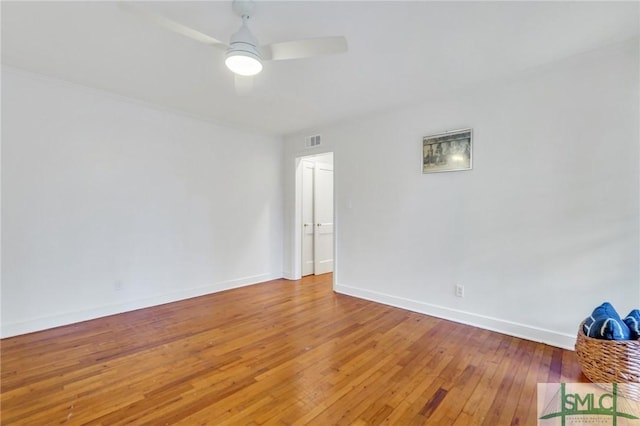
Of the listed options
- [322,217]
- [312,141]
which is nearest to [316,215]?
[322,217]

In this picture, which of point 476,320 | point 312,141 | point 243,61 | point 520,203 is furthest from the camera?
point 312,141

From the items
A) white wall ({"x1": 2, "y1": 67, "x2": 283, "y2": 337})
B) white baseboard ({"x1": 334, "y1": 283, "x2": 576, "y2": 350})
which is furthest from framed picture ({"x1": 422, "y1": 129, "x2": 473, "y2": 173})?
white wall ({"x1": 2, "y1": 67, "x2": 283, "y2": 337})

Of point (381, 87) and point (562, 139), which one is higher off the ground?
point (381, 87)

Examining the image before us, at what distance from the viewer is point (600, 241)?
7.98 ft

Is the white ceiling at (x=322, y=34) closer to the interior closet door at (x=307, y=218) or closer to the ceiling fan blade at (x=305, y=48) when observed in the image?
the ceiling fan blade at (x=305, y=48)

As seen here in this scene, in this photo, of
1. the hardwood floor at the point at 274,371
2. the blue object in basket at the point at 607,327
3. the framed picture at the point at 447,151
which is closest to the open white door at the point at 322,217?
the hardwood floor at the point at 274,371

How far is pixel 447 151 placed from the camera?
129 inches

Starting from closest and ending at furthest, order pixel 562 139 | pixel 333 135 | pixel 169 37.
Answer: pixel 169 37 < pixel 562 139 < pixel 333 135

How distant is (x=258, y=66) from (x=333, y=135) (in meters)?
2.61

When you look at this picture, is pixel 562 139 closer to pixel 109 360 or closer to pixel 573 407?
pixel 573 407

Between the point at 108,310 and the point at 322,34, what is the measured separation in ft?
11.7

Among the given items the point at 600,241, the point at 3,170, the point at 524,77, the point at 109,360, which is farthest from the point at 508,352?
the point at 3,170

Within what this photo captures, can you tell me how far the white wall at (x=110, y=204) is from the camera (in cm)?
280

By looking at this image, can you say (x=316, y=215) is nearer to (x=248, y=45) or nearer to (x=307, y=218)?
(x=307, y=218)
